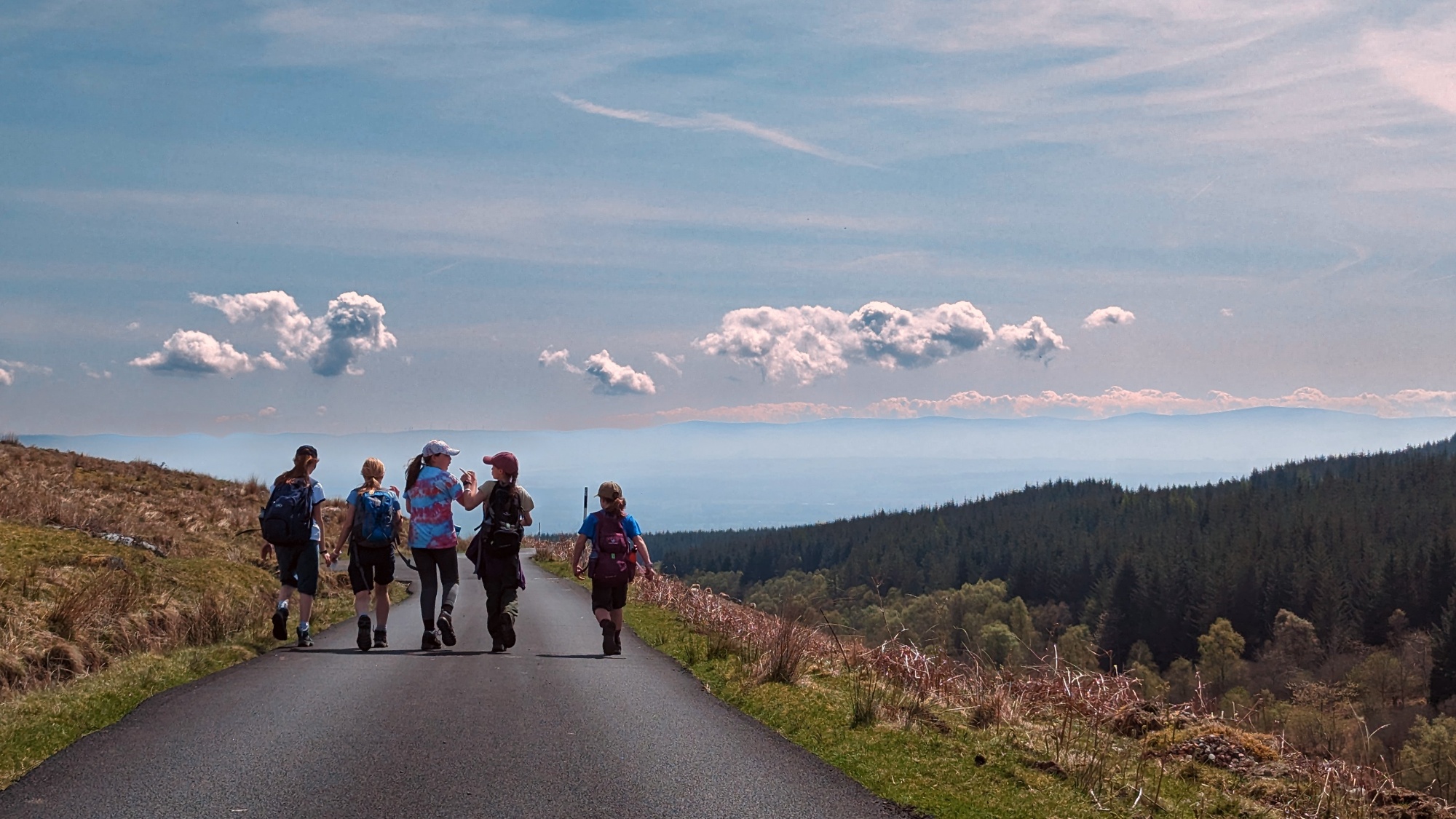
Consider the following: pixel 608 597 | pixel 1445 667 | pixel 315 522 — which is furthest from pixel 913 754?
pixel 1445 667

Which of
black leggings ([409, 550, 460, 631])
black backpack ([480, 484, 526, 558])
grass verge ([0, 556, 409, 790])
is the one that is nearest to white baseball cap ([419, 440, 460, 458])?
black backpack ([480, 484, 526, 558])

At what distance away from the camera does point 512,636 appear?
507 inches

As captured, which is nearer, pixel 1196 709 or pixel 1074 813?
pixel 1074 813

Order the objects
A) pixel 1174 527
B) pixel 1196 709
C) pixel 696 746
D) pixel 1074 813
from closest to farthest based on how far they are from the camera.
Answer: pixel 1074 813, pixel 696 746, pixel 1196 709, pixel 1174 527

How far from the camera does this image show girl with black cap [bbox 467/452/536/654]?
12.1 m

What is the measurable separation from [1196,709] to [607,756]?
22.3 ft

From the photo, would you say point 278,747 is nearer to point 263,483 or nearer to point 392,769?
point 392,769

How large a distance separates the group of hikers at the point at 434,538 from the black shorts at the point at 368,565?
0.01 m

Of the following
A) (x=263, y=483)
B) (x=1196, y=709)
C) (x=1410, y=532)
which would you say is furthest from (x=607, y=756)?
(x=1410, y=532)

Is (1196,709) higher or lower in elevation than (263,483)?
lower

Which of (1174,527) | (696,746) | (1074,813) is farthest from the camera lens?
(1174,527)

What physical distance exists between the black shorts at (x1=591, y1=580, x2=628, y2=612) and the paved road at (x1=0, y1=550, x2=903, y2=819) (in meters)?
1.91

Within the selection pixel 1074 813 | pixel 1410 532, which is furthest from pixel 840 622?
pixel 1410 532

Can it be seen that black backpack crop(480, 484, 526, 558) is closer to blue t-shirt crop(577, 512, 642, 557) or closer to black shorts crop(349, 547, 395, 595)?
blue t-shirt crop(577, 512, 642, 557)
